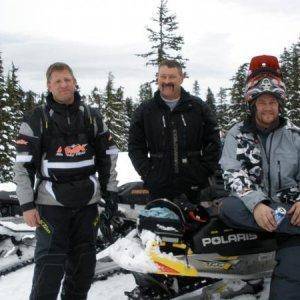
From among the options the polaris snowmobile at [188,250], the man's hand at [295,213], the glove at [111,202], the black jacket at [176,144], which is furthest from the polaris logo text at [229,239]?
the black jacket at [176,144]

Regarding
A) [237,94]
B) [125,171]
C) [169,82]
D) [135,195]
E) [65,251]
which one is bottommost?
[125,171]

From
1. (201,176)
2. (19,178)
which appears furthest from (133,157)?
(19,178)

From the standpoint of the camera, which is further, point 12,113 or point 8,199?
point 12,113

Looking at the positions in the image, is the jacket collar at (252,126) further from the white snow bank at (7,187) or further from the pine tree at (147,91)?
the white snow bank at (7,187)

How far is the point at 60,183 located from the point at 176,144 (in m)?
1.20

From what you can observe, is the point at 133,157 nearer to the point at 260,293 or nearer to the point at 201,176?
the point at 201,176

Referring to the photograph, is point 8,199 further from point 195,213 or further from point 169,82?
point 195,213

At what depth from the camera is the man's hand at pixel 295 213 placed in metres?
2.99

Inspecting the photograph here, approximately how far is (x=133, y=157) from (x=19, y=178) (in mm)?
1272

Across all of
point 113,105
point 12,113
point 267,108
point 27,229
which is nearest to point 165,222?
point 267,108

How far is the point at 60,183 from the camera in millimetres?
3689

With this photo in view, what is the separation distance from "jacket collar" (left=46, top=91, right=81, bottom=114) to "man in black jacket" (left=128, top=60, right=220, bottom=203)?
883mm

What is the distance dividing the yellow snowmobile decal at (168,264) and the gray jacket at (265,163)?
0.63 m

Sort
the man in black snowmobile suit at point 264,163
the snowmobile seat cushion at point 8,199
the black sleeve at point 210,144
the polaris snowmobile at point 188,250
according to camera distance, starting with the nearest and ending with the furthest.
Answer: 1. the man in black snowmobile suit at point 264,163
2. the polaris snowmobile at point 188,250
3. the black sleeve at point 210,144
4. the snowmobile seat cushion at point 8,199
